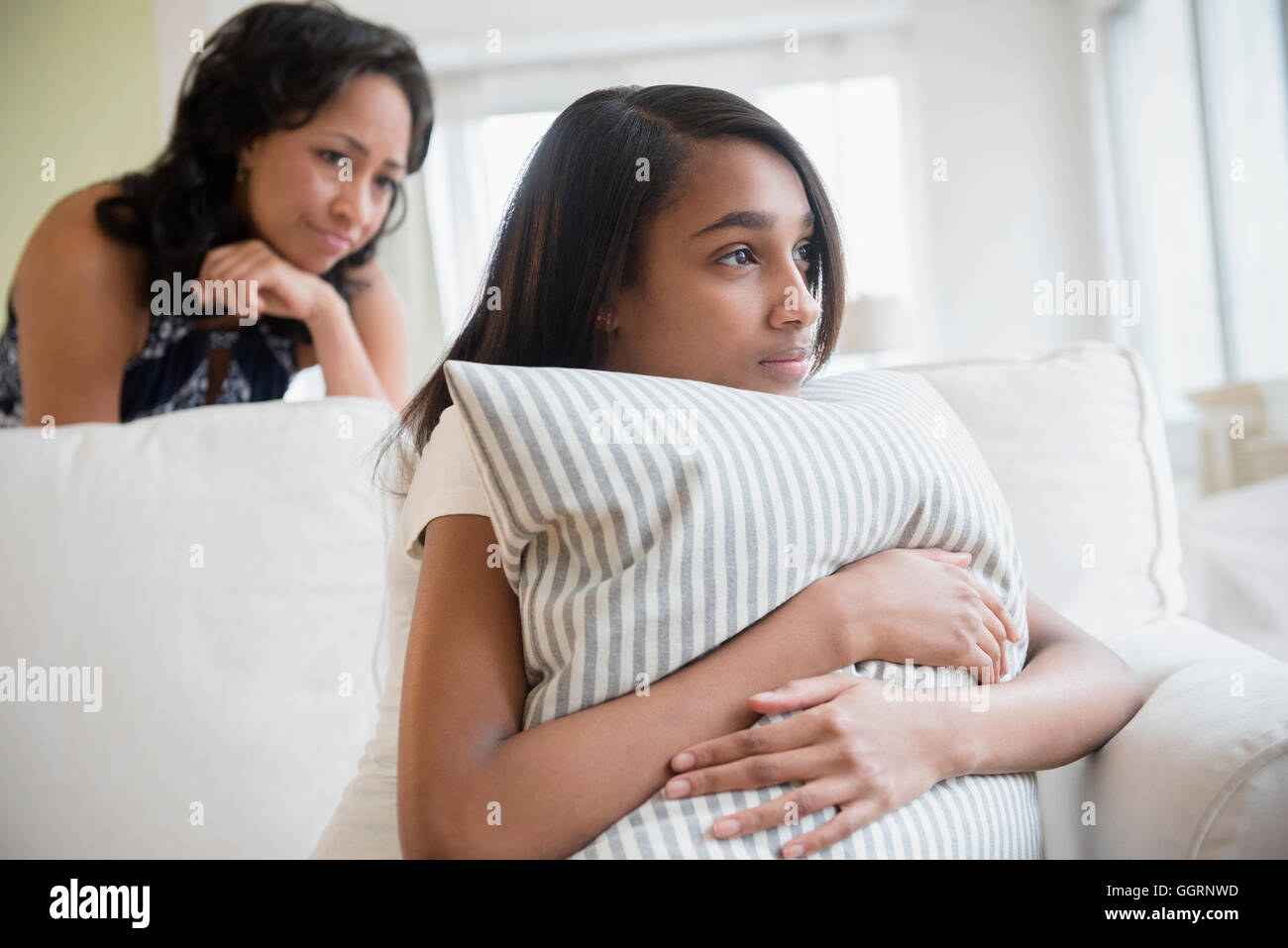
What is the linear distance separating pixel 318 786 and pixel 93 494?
0.39 meters

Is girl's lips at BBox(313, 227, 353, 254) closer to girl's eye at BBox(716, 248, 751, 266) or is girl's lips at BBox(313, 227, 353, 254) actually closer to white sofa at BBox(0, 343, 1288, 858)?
white sofa at BBox(0, 343, 1288, 858)

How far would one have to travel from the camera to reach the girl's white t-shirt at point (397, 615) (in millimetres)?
821

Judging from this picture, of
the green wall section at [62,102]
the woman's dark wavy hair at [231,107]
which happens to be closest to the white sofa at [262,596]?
the woman's dark wavy hair at [231,107]

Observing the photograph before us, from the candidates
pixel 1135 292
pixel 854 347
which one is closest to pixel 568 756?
pixel 854 347

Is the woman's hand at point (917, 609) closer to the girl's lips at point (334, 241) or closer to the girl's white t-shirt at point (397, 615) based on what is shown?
the girl's white t-shirt at point (397, 615)

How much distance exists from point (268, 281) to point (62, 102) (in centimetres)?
167

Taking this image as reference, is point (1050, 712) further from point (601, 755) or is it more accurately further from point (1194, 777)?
point (601, 755)

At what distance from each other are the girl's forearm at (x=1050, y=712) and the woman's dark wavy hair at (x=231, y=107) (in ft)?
4.34

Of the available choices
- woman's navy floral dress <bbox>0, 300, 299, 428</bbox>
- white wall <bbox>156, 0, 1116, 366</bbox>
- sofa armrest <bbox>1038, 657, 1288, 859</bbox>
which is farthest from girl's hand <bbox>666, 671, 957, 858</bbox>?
white wall <bbox>156, 0, 1116, 366</bbox>

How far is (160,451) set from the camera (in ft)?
3.87

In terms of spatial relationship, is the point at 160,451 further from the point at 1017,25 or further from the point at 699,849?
the point at 1017,25

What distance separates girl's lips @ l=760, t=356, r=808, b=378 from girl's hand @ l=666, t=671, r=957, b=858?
0.31 metres

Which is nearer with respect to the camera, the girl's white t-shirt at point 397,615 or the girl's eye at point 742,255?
the girl's white t-shirt at point 397,615

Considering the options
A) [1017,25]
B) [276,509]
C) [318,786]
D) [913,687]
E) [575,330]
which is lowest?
[318,786]
